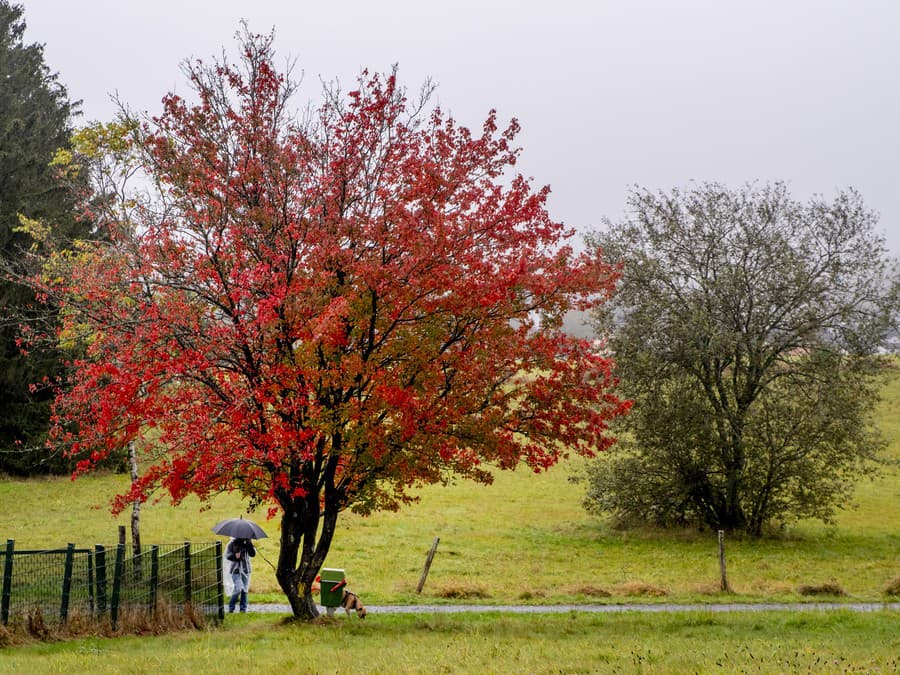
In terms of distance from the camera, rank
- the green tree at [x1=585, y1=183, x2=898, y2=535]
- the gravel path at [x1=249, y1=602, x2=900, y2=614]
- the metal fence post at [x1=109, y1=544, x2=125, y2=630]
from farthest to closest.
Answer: the green tree at [x1=585, y1=183, x2=898, y2=535], the gravel path at [x1=249, y1=602, x2=900, y2=614], the metal fence post at [x1=109, y1=544, x2=125, y2=630]

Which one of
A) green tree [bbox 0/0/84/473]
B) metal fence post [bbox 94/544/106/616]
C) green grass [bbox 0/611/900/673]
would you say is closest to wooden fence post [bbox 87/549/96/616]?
metal fence post [bbox 94/544/106/616]

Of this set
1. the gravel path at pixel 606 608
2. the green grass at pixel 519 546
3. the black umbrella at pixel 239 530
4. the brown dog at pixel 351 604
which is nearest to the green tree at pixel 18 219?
the green grass at pixel 519 546

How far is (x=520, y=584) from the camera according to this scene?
895 inches

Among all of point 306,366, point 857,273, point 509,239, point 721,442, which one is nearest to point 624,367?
point 721,442

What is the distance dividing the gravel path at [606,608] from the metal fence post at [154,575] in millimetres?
3807

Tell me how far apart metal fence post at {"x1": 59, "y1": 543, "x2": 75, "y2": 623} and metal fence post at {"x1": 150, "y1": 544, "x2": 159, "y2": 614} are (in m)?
1.41

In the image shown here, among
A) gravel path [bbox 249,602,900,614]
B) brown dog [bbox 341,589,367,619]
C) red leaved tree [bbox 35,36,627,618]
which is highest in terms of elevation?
red leaved tree [bbox 35,36,627,618]

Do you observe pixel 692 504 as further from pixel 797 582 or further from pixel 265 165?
pixel 265 165

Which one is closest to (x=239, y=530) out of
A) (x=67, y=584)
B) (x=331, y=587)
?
(x=331, y=587)

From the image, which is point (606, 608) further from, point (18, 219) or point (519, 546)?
point (18, 219)

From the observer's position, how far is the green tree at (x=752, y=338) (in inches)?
1156

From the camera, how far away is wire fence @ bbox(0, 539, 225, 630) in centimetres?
1366

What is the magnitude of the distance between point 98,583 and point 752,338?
23.5 meters

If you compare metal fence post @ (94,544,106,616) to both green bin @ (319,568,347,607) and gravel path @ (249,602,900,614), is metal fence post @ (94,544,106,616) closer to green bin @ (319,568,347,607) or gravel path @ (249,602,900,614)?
green bin @ (319,568,347,607)
